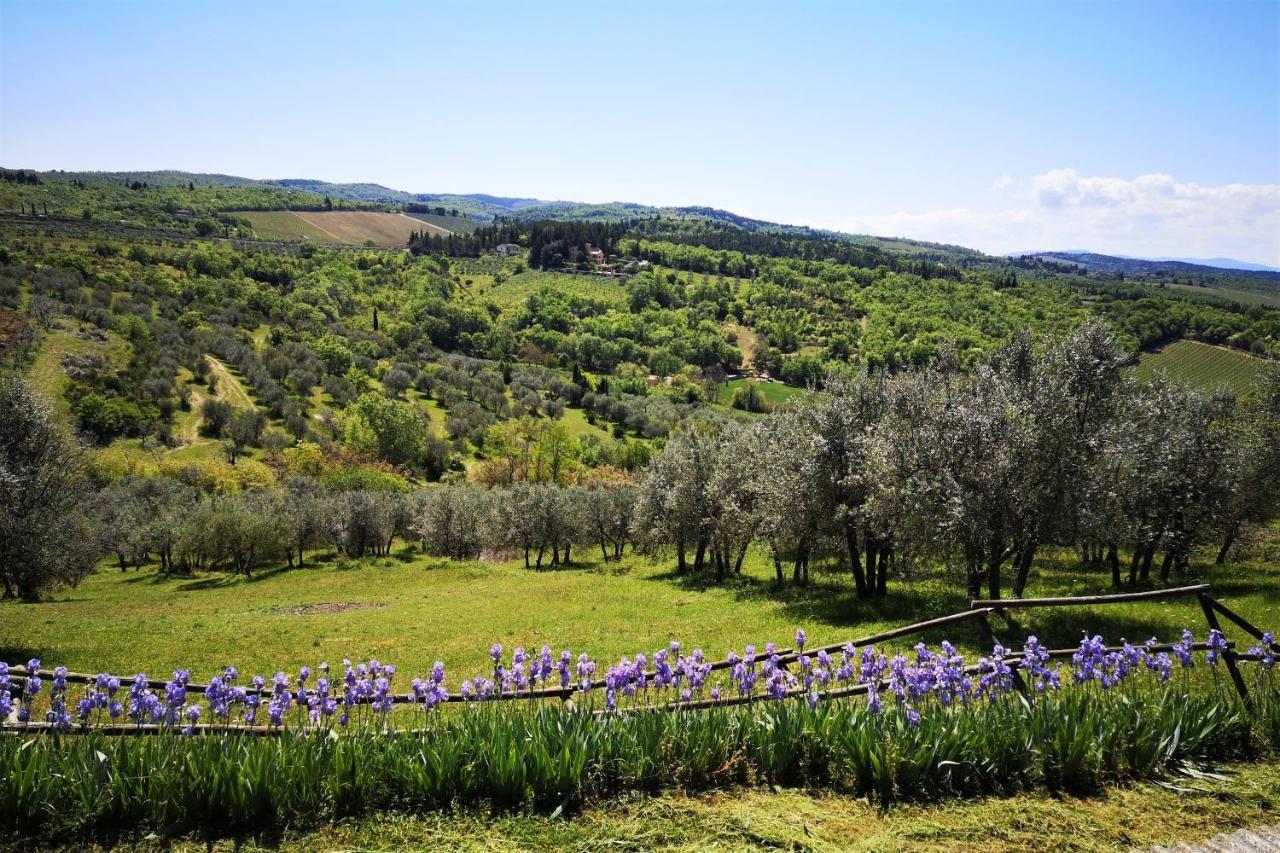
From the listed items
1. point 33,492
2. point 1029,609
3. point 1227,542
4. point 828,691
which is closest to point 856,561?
point 1029,609

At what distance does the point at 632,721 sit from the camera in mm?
7898

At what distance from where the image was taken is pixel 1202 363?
151m

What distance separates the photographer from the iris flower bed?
6.71m

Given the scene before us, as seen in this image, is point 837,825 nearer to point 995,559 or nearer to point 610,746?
A: point 610,746

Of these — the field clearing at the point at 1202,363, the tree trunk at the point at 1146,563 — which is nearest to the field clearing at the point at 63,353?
the tree trunk at the point at 1146,563

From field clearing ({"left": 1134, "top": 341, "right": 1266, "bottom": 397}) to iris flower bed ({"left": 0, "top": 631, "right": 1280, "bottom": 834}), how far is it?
531ft

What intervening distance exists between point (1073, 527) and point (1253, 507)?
63.2 ft

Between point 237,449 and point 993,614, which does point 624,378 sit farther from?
point 993,614

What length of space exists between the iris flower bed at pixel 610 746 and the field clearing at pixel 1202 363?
161770mm

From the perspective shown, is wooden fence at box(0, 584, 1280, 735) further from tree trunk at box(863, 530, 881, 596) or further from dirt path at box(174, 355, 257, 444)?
dirt path at box(174, 355, 257, 444)

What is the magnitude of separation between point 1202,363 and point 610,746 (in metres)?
200

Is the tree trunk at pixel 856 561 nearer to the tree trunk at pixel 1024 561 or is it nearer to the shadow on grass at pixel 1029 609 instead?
the shadow on grass at pixel 1029 609

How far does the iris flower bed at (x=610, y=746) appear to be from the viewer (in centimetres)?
671

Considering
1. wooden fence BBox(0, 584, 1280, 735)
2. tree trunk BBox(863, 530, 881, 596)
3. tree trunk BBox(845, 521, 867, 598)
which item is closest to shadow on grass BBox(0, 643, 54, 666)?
wooden fence BBox(0, 584, 1280, 735)
